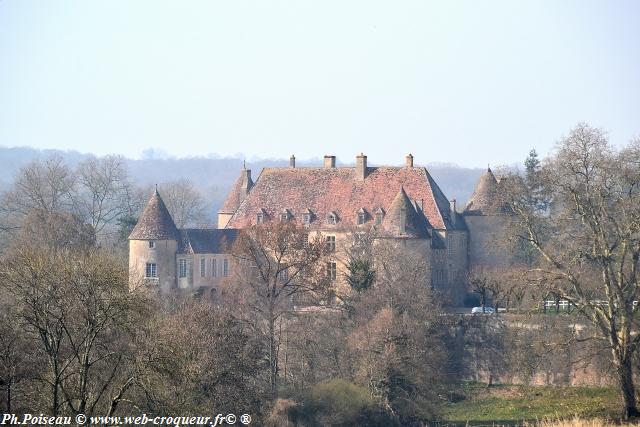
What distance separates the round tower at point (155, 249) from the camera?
2363 inches

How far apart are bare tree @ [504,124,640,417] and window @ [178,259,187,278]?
2371 centimetres

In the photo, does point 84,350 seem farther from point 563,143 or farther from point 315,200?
point 315,200

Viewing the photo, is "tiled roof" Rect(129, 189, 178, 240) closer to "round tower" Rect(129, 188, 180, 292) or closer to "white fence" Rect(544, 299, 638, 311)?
"round tower" Rect(129, 188, 180, 292)

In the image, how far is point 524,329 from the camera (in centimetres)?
4784

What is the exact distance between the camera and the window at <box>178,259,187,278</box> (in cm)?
6116

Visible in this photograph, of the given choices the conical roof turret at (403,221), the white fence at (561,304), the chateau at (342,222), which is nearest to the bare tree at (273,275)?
the chateau at (342,222)

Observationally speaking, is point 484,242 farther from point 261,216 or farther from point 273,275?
point 273,275

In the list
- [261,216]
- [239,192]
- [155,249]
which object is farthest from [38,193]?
[261,216]

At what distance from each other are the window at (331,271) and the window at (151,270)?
9241mm

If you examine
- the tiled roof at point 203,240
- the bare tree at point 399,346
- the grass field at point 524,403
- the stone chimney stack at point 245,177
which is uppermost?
the stone chimney stack at point 245,177

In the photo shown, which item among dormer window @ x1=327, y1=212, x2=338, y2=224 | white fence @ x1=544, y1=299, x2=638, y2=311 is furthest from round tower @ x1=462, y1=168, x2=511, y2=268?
white fence @ x1=544, y1=299, x2=638, y2=311

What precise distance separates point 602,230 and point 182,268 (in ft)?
89.3

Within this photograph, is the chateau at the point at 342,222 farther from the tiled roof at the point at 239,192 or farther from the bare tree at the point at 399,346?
the bare tree at the point at 399,346

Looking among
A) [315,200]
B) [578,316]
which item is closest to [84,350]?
[578,316]
